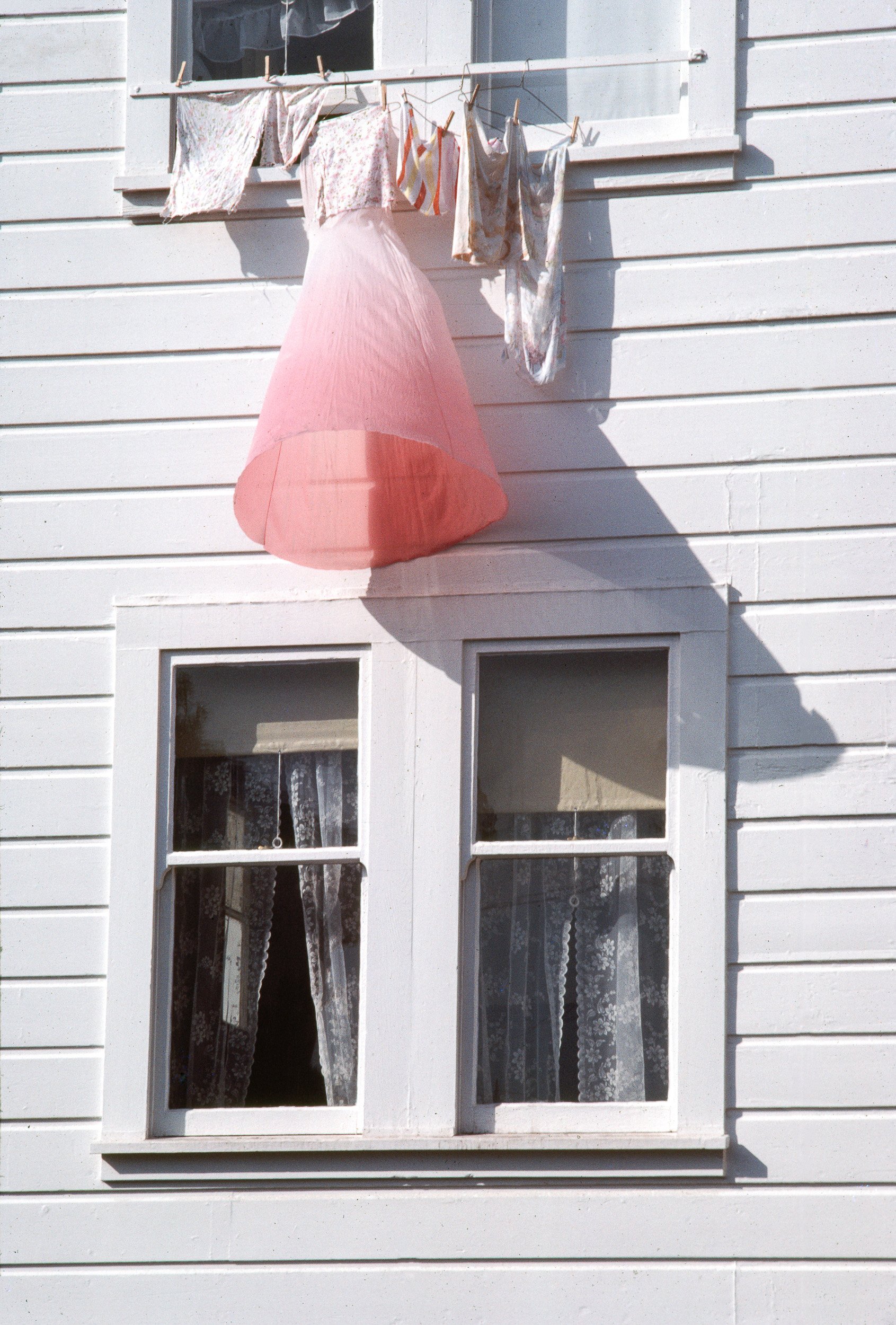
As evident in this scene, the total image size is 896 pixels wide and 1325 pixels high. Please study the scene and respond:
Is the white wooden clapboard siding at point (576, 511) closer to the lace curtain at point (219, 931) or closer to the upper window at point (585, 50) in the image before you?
the lace curtain at point (219, 931)

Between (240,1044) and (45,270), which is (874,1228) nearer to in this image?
(240,1044)

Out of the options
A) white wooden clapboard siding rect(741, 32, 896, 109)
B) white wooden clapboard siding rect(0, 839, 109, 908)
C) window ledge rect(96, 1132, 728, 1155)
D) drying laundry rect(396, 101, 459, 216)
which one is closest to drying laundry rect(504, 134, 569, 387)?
drying laundry rect(396, 101, 459, 216)

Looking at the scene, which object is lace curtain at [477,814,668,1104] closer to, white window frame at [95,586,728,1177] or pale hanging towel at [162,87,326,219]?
white window frame at [95,586,728,1177]

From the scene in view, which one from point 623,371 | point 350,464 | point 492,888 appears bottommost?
point 492,888

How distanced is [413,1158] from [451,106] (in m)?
Result: 3.50

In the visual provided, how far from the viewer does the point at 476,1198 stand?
14.6 ft

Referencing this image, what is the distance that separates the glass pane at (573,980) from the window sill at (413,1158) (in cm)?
19

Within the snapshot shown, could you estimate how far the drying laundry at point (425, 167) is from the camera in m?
4.90

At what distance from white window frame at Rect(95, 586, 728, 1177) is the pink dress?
24 cm

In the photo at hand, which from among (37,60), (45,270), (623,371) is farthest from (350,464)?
(37,60)

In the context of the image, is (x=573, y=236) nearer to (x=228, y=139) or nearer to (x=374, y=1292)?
(x=228, y=139)

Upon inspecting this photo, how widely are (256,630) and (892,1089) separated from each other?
244cm

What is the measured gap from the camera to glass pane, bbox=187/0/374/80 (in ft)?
17.4

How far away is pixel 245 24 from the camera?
5.38 m
